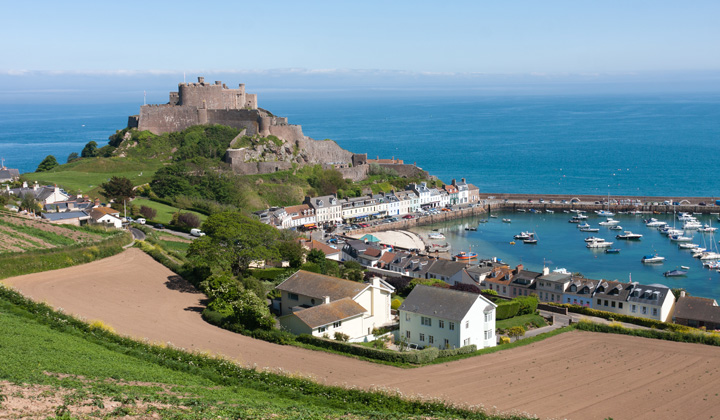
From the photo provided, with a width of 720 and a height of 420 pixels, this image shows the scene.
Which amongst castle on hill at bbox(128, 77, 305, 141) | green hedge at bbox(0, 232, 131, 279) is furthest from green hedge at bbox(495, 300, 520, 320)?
castle on hill at bbox(128, 77, 305, 141)

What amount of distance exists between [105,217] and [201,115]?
20.0 metres

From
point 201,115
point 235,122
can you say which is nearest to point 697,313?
point 235,122

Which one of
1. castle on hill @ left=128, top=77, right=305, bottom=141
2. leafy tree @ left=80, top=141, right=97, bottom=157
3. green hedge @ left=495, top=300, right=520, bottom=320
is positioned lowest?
A: green hedge @ left=495, top=300, right=520, bottom=320

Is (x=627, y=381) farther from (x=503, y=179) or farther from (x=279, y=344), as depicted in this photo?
(x=503, y=179)

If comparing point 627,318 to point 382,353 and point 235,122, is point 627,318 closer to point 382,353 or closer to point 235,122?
point 382,353

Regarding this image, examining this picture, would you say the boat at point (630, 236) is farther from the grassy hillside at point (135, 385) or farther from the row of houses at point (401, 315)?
the grassy hillside at point (135, 385)

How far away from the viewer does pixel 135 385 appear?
13.4 m

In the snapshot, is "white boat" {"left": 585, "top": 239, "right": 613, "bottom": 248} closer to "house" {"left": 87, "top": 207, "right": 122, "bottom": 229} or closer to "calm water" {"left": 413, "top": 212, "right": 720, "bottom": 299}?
"calm water" {"left": 413, "top": 212, "right": 720, "bottom": 299}

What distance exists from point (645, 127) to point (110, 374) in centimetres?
13724

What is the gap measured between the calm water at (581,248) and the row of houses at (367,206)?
145 inches

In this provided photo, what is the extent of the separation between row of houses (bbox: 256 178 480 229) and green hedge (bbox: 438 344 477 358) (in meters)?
26.8

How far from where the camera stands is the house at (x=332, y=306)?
70.0 ft

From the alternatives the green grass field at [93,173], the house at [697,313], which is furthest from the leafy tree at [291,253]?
the green grass field at [93,173]

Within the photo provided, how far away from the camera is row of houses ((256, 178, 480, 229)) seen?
48750 mm
